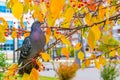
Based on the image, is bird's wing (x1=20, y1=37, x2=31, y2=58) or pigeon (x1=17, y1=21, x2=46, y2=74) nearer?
pigeon (x1=17, y1=21, x2=46, y2=74)

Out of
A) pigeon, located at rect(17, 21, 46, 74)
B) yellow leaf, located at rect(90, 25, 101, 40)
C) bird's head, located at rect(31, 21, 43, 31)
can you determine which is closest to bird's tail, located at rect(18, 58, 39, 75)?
pigeon, located at rect(17, 21, 46, 74)

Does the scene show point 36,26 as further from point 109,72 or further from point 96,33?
point 109,72

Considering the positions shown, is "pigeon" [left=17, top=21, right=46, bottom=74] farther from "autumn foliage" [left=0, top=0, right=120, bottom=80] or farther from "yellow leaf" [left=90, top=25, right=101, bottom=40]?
"yellow leaf" [left=90, top=25, right=101, bottom=40]

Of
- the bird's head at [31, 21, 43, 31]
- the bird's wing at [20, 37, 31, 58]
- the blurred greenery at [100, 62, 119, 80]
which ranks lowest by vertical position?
the blurred greenery at [100, 62, 119, 80]

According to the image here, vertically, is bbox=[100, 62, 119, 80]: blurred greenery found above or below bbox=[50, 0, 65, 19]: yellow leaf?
below

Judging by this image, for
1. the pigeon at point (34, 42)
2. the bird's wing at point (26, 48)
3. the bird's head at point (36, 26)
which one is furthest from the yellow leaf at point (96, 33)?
the bird's wing at point (26, 48)

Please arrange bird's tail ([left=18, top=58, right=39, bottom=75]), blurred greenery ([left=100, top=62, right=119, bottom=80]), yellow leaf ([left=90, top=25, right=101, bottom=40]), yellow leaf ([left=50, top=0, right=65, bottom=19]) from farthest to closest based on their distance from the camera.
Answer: blurred greenery ([left=100, top=62, right=119, bottom=80]) < bird's tail ([left=18, top=58, right=39, bottom=75]) < yellow leaf ([left=90, top=25, right=101, bottom=40]) < yellow leaf ([left=50, top=0, right=65, bottom=19])

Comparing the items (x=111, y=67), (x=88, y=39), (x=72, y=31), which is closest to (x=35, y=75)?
(x=72, y=31)

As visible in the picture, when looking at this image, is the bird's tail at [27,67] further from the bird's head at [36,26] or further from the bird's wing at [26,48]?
the bird's head at [36,26]

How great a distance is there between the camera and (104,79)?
30.3 feet

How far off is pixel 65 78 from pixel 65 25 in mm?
8202

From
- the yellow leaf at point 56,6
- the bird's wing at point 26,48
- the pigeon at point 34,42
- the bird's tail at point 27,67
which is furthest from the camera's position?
the bird's wing at point 26,48

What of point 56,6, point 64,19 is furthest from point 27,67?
point 56,6

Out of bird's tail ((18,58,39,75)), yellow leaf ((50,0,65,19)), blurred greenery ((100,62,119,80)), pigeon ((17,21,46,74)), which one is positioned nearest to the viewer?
yellow leaf ((50,0,65,19))
